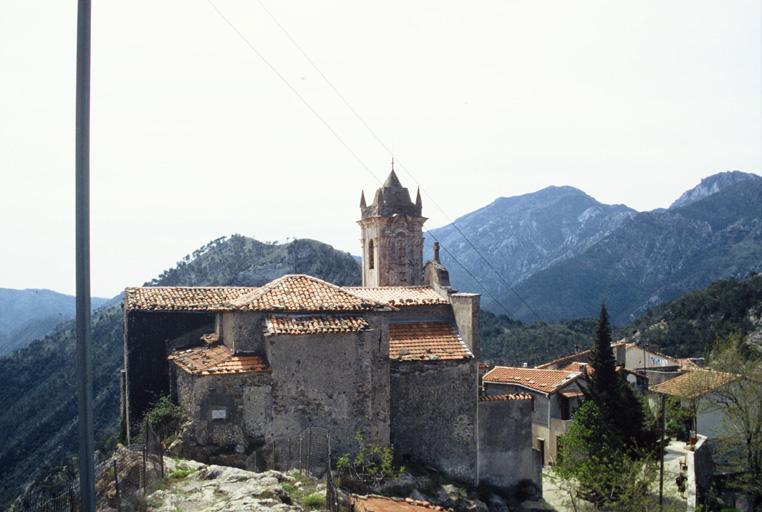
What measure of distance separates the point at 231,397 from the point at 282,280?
4.33m

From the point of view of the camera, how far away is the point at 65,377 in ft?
269

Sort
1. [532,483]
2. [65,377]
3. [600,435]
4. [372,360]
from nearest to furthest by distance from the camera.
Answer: [372,360]
[532,483]
[600,435]
[65,377]

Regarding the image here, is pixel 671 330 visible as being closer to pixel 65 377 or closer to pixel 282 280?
pixel 282 280

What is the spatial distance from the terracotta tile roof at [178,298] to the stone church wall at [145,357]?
27 centimetres

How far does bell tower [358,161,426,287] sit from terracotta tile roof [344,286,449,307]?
765 cm

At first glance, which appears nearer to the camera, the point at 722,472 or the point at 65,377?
the point at 722,472

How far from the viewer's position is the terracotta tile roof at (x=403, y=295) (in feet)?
70.0

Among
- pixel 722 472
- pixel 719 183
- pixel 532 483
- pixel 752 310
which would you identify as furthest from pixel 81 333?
pixel 719 183

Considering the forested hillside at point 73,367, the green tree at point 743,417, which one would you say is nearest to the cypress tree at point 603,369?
the green tree at point 743,417

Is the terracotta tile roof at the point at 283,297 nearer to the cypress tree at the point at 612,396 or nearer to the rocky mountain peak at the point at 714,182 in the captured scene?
the cypress tree at the point at 612,396

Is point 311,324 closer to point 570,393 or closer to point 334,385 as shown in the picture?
point 334,385

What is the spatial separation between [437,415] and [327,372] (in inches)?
157

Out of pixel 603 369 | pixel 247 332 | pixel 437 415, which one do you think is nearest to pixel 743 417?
pixel 603 369

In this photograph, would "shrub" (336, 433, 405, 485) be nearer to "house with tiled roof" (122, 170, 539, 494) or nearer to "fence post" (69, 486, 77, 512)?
"house with tiled roof" (122, 170, 539, 494)
